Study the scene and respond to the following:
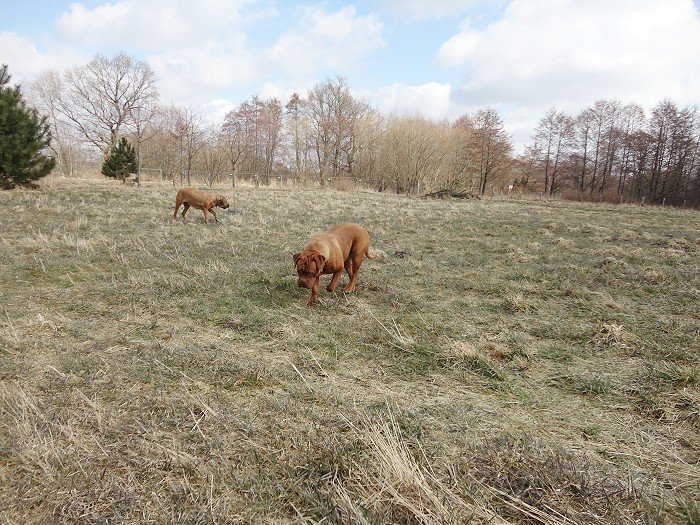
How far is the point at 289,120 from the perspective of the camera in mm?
50031

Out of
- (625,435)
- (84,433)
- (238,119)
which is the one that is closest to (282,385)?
(84,433)

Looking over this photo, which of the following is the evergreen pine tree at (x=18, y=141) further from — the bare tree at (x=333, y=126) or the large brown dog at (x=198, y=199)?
the bare tree at (x=333, y=126)

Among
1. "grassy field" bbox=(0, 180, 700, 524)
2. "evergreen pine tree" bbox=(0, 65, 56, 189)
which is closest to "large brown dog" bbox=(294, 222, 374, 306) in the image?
"grassy field" bbox=(0, 180, 700, 524)

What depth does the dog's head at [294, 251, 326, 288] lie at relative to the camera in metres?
4.88

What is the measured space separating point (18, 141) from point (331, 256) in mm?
21749

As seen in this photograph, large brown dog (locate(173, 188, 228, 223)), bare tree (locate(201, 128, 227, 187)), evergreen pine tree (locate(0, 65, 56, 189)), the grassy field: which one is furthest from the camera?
bare tree (locate(201, 128, 227, 187))

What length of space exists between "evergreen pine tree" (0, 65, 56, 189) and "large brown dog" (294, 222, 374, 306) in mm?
21238

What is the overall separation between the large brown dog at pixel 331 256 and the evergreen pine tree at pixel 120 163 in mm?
33595

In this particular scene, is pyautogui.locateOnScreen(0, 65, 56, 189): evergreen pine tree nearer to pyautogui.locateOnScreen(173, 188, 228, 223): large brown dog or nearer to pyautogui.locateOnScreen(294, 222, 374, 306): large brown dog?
pyautogui.locateOnScreen(173, 188, 228, 223): large brown dog

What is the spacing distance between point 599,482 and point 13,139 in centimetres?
2550

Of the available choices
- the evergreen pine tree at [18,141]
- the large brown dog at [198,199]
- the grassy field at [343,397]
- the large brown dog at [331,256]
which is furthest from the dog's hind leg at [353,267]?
the evergreen pine tree at [18,141]

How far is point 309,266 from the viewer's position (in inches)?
192

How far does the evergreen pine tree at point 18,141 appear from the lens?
719 inches

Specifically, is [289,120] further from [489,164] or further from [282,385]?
[282,385]
